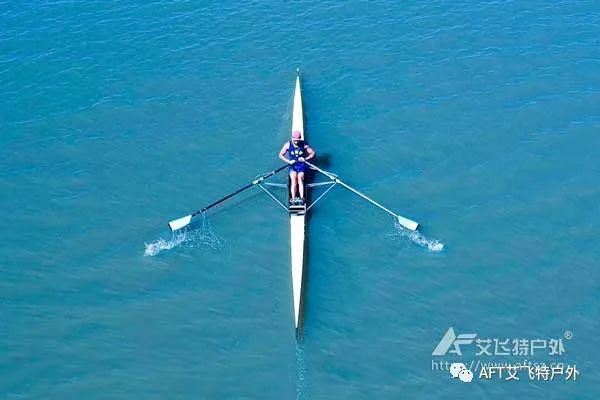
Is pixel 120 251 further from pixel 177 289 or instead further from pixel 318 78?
pixel 318 78

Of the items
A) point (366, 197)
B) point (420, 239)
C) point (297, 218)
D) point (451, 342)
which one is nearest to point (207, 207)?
point (297, 218)

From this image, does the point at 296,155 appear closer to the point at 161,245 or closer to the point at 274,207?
the point at 274,207

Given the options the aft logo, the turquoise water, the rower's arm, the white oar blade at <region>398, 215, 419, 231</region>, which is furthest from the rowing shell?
the aft logo

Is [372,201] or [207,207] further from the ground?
[372,201]

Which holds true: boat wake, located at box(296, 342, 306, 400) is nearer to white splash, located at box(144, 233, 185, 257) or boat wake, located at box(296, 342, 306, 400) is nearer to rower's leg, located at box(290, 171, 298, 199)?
white splash, located at box(144, 233, 185, 257)

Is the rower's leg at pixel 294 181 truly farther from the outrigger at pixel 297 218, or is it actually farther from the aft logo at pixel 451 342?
the aft logo at pixel 451 342

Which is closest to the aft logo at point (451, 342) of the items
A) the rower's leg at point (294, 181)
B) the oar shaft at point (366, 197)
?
the oar shaft at point (366, 197)
